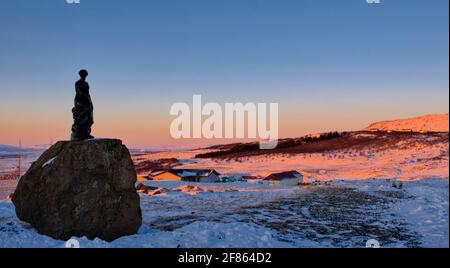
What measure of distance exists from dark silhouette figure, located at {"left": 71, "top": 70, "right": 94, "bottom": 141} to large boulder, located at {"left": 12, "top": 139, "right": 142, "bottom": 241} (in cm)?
57

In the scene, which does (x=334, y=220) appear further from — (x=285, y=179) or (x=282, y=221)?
(x=285, y=179)

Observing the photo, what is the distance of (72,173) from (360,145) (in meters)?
98.1

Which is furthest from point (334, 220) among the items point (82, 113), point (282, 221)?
point (82, 113)

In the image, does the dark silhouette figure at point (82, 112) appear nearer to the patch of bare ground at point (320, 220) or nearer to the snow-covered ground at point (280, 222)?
Result: the snow-covered ground at point (280, 222)

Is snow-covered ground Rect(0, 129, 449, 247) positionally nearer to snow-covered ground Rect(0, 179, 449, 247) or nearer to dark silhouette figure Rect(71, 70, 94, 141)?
snow-covered ground Rect(0, 179, 449, 247)

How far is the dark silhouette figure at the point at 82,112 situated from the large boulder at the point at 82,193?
1.86 ft

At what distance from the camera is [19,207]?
15305 mm

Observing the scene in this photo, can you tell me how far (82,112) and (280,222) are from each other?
9.95 metres

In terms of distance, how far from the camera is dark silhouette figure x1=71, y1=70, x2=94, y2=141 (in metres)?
14.9

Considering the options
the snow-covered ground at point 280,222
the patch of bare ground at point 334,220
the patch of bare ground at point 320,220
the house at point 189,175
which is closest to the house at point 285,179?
the house at point 189,175

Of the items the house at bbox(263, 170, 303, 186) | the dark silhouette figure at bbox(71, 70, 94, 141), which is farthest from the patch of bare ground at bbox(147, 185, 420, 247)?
the house at bbox(263, 170, 303, 186)

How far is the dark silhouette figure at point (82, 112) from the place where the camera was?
588 inches

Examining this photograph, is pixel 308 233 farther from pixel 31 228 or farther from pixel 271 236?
pixel 31 228
